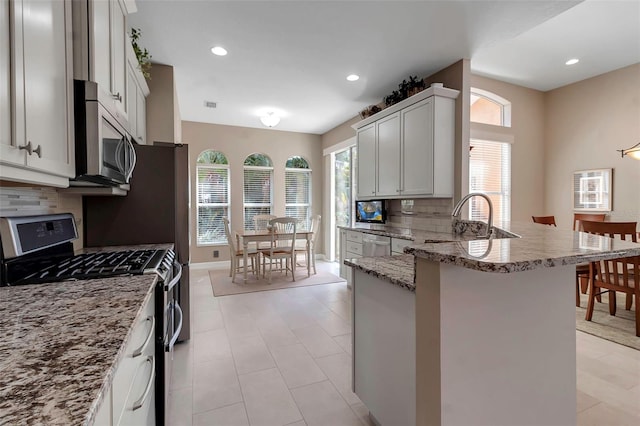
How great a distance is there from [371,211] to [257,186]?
2.78 meters

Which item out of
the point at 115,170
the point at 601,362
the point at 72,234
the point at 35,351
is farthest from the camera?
the point at 601,362

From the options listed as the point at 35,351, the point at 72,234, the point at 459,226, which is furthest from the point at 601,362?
the point at 72,234

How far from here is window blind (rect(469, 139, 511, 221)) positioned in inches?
178

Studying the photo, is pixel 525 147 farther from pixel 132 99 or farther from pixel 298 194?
pixel 132 99

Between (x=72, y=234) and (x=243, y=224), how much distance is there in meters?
4.31

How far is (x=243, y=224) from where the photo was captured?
6141mm

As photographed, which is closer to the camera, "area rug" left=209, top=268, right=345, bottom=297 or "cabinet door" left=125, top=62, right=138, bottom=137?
"cabinet door" left=125, top=62, right=138, bottom=137

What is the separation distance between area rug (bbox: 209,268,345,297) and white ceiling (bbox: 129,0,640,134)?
2.85m

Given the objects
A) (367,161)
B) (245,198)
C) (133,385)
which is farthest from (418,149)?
(245,198)

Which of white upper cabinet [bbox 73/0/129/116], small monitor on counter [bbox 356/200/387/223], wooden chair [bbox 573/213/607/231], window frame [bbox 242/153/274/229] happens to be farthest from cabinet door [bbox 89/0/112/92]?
wooden chair [bbox 573/213/607/231]

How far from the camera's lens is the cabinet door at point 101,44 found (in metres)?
1.39

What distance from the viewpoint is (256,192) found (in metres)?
6.30

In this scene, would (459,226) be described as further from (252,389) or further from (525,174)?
(525,174)

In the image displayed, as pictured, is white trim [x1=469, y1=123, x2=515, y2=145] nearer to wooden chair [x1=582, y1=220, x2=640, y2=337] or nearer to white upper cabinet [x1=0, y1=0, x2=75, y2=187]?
wooden chair [x1=582, y1=220, x2=640, y2=337]
